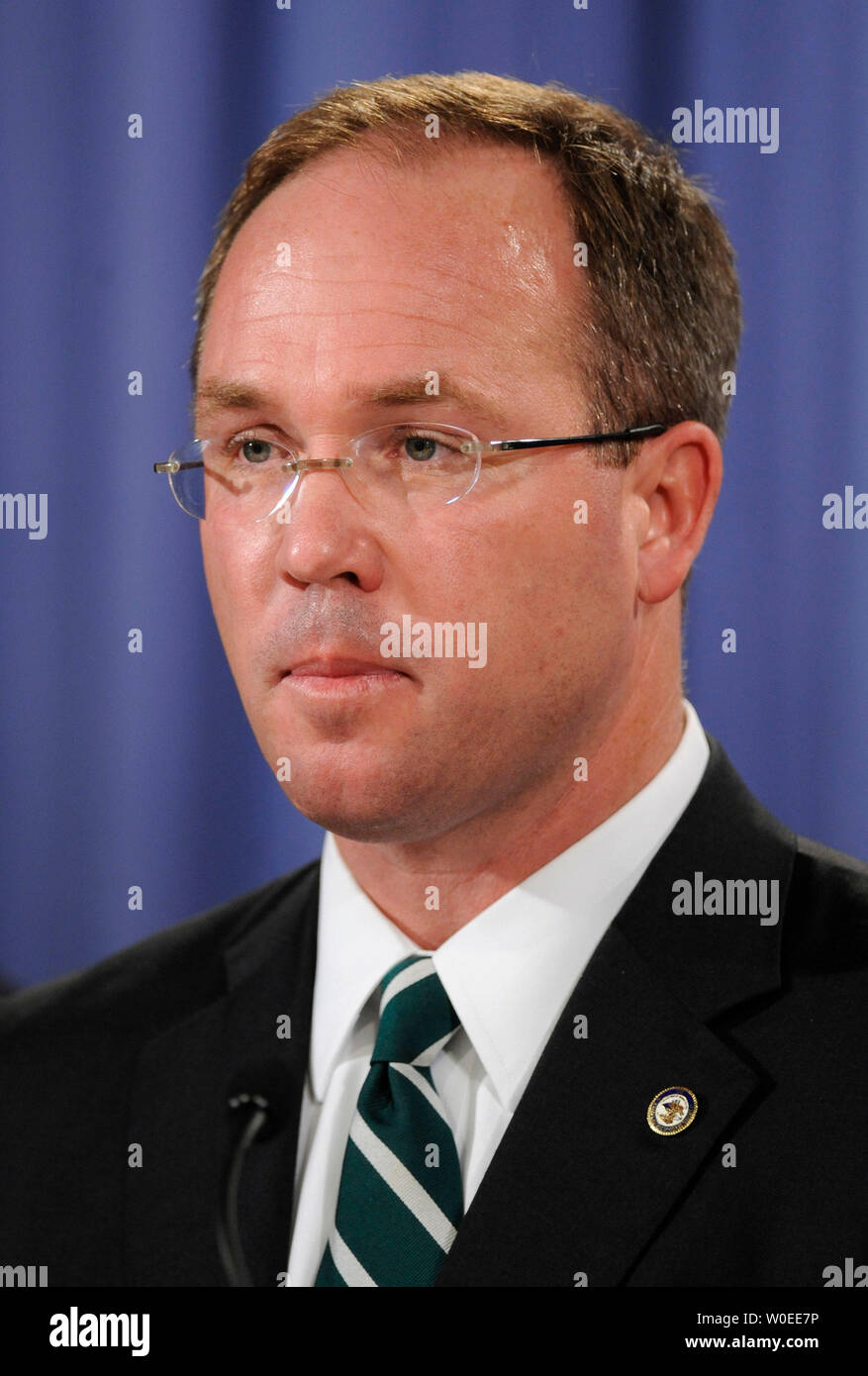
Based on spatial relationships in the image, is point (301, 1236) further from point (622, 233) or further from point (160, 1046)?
point (622, 233)

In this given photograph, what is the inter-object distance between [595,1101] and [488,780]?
1.08ft

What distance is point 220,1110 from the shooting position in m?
1.54

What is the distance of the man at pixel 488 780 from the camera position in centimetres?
130

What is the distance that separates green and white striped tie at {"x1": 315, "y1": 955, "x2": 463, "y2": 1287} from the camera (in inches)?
52.9

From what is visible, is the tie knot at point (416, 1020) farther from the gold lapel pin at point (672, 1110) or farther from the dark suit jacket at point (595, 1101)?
the gold lapel pin at point (672, 1110)

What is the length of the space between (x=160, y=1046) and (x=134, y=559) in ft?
2.10

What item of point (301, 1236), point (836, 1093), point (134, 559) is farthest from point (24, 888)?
point (836, 1093)

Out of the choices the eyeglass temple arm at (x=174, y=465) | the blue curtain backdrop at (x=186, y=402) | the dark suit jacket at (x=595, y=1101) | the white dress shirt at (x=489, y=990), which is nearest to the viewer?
the dark suit jacket at (x=595, y=1101)

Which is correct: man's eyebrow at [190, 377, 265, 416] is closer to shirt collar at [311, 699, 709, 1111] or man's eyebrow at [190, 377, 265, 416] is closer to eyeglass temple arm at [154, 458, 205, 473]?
eyeglass temple arm at [154, 458, 205, 473]

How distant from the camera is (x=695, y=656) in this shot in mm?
1728

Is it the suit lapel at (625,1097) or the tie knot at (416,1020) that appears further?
the tie knot at (416,1020)

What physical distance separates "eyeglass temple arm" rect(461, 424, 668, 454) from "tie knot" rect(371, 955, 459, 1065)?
53cm

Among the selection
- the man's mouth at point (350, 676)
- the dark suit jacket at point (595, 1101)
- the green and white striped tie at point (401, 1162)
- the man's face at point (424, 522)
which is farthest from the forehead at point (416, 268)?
the green and white striped tie at point (401, 1162)

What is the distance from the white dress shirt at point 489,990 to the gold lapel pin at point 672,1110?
136 millimetres
